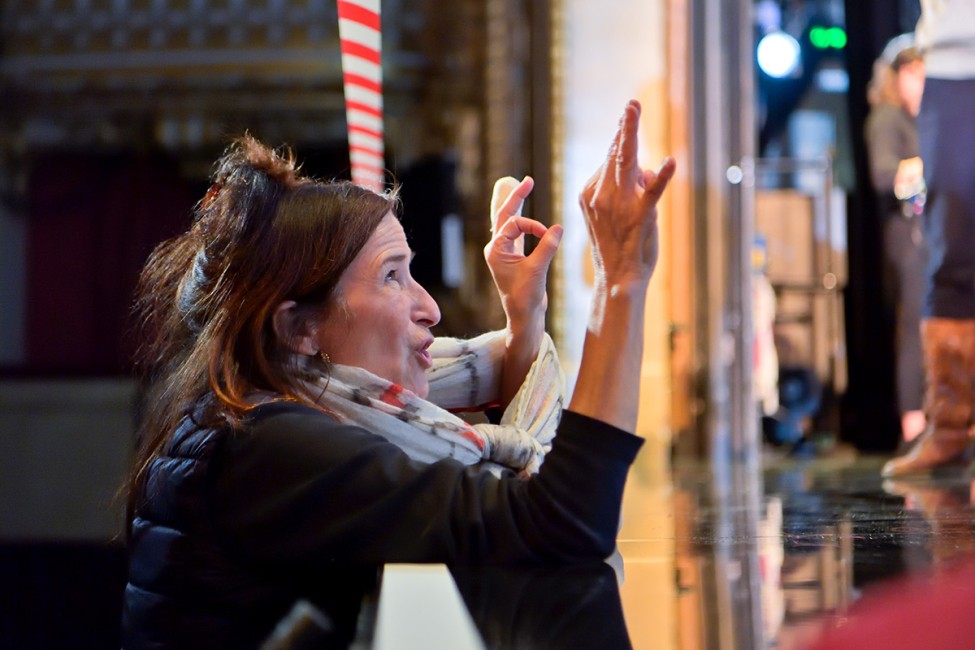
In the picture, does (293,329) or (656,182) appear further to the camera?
(293,329)

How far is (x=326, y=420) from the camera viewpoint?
0.97 metres

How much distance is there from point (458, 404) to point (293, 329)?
0.31 meters

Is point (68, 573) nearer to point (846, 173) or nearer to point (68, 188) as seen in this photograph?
point (68, 188)

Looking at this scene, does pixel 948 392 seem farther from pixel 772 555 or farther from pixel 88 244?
pixel 88 244

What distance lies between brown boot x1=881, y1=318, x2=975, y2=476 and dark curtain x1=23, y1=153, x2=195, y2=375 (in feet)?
9.37

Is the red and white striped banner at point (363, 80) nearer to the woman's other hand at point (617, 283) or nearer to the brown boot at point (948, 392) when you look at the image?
the woman's other hand at point (617, 283)

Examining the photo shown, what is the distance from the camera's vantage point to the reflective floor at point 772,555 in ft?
2.45

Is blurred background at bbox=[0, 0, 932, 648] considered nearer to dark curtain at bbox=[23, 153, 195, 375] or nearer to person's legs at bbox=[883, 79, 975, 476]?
dark curtain at bbox=[23, 153, 195, 375]

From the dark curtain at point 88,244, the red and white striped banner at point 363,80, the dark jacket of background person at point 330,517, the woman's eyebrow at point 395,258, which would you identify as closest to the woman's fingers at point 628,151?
the dark jacket of background person at point 330,517

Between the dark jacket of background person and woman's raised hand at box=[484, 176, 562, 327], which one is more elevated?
woman's raised hand at box=[484, 176, 562, 327]

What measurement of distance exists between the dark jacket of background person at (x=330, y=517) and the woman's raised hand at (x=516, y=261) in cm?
31

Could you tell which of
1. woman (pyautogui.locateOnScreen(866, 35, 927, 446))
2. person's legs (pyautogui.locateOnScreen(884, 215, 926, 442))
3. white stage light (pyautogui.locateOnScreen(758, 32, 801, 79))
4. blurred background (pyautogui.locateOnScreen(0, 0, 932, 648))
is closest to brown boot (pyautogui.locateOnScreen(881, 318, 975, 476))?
woman (pyautogui.locateOnScreen(866, 35, 927, 446))

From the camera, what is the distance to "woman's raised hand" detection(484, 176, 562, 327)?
120 cm

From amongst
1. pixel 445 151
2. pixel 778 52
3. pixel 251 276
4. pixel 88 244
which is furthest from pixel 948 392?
pixel 778 52
